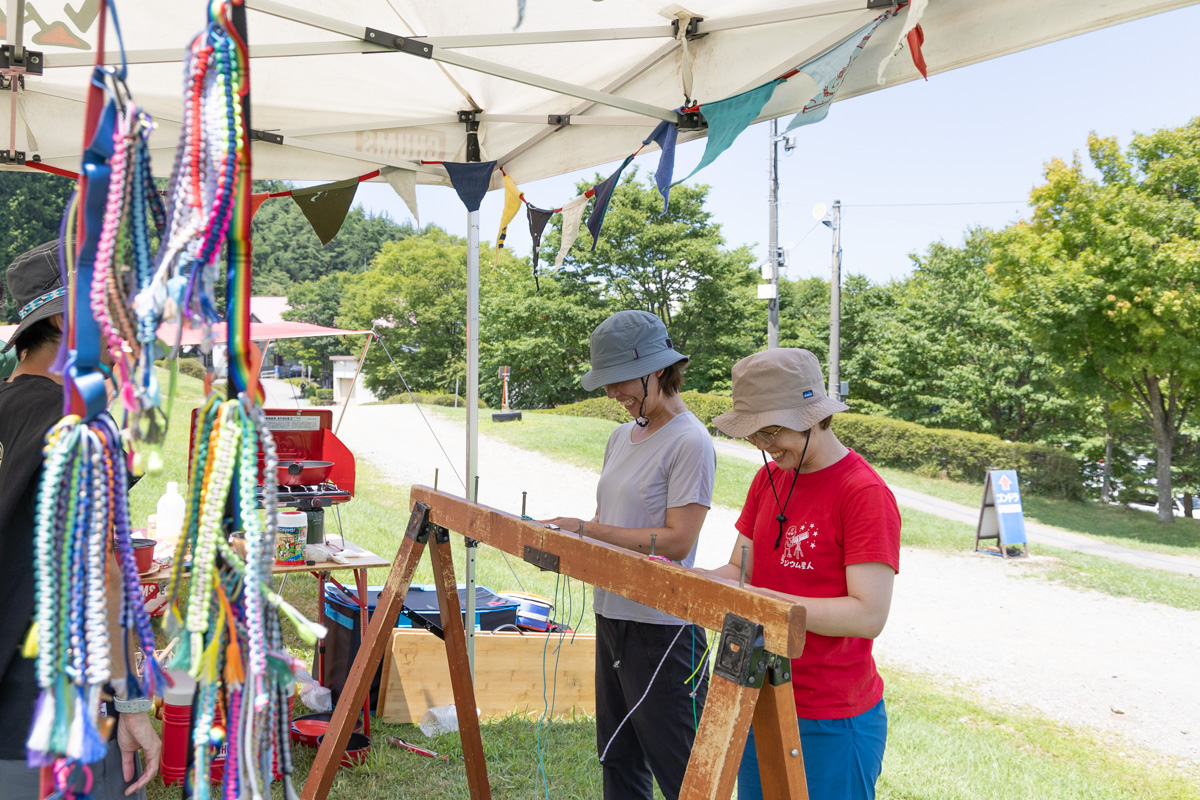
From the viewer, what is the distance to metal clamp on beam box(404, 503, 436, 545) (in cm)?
261

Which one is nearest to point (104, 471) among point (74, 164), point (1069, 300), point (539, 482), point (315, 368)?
point (74, 164)

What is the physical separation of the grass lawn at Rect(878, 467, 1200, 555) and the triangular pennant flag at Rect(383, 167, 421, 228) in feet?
41.3

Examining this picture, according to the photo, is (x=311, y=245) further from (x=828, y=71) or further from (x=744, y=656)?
(x=744, y=656)

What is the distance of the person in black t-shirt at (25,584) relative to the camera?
1338 millimetres

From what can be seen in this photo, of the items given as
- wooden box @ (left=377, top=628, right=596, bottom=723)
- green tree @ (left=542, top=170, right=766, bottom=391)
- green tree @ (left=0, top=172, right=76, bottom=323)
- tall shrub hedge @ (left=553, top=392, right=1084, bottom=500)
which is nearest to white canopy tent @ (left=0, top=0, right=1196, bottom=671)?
wooden box @ (left=377, top=628, right=596, bottom=723)

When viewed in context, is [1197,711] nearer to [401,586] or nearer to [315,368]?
[401,586]

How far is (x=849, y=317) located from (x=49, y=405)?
3195cm

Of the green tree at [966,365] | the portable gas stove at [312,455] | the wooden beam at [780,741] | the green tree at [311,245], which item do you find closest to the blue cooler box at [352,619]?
the portable gas stove at [312,455]

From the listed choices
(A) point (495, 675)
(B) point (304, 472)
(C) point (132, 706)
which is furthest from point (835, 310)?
(C) point (132, 706)

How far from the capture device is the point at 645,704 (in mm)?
2271

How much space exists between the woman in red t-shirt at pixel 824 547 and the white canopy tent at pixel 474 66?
899 mm

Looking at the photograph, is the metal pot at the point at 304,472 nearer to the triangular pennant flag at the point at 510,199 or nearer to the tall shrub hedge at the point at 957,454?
the triangular pennant flag at the point at 510,199

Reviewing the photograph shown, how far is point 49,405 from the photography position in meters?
1.41

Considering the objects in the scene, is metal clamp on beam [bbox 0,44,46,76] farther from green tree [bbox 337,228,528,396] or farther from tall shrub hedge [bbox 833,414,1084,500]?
green tree [bbox 337,228,528,396]
